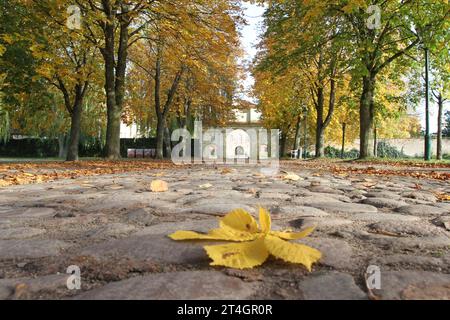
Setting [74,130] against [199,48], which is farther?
[74,130]

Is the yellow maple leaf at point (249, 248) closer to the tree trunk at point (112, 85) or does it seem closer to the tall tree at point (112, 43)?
the tall tree at point (112, 43)

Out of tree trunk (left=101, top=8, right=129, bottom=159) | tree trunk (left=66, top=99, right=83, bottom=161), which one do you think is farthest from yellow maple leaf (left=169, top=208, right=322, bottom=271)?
tree trunk (left=66, top=99, right=83, bottom=161)

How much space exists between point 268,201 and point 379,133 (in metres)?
41.2

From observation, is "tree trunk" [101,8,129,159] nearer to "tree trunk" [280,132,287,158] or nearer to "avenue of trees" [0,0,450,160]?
"avenue of trees" [0,0,450,160]

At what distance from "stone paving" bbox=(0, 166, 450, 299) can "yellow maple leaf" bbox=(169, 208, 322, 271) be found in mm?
45

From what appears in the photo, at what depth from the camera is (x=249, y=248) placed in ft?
5.24

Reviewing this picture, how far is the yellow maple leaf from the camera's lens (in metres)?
1.52

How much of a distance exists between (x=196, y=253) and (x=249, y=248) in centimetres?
30

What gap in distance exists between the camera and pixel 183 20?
44.6 feet

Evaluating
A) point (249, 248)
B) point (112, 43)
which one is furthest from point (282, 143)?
point (249, 248)

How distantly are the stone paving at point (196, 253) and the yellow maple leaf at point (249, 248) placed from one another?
45mm

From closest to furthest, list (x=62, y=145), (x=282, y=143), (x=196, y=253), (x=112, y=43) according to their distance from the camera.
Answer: (x=196, y=253), (x=112, y=43), (x=62, y=145), (x=282, y=143)

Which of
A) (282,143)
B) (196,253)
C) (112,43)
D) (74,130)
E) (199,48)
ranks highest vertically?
(199,48)

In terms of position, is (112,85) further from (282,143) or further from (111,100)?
(282,143)
